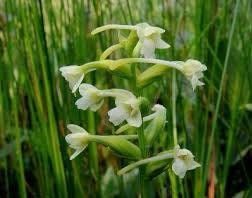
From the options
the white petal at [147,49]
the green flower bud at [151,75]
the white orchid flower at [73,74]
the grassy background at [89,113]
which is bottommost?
the grassy background at [89,113]

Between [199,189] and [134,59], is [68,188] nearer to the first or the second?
[199,189]

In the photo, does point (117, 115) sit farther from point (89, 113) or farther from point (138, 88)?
point (89, 113)

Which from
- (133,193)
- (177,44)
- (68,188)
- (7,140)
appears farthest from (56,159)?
(177,44)

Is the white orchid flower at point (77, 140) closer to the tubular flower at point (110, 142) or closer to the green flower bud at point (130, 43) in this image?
the tubular flower at point (110, 142)

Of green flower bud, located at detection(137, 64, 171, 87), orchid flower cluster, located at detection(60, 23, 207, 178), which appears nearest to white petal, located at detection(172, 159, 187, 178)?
orchid flower cluster, located at detection(60, 23, 207, 178)

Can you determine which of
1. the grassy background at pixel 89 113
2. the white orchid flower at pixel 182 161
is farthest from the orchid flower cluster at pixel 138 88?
the grassy background at pixel 89 113

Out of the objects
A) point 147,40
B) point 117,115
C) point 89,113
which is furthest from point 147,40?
point 89,113

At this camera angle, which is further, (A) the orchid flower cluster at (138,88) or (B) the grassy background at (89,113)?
(B) the grassy background at (89,113)

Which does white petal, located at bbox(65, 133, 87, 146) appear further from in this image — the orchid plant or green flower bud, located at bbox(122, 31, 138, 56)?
green flower bud, located at bbox(122, 31, 138, 56)
